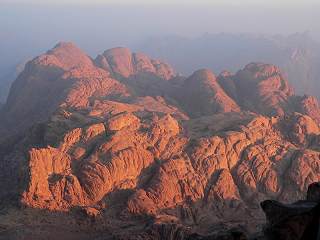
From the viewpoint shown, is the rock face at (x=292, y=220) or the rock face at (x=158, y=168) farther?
the rock face at (x=158, y=168)

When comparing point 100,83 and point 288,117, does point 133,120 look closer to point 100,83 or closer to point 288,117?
Result: point 288,117

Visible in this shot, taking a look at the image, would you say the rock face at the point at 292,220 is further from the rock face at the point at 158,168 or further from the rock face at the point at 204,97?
the rock face at the point at 204,97

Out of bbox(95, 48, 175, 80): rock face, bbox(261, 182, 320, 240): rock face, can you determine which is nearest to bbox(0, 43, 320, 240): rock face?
bbox(261, 182, 320, 240): rock face

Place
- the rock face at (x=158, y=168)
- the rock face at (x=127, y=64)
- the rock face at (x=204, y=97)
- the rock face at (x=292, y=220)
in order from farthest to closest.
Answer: the rock face at (x=127, y=64) < the rock face at (x=204, y=97) < the rock face at (x=158, y=168) < the rock face at (x=292, y=220)

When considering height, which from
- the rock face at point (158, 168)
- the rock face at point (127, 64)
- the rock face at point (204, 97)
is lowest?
the rock face at point (127, 64)

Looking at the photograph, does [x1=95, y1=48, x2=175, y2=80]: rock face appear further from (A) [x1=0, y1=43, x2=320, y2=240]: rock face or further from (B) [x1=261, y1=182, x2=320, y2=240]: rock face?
(B) [x1=261, y1=182, x2=320, y2=240]: rock face

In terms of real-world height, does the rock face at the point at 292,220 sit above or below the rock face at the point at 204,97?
above

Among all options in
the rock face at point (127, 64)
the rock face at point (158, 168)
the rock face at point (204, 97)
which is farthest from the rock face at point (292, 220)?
the rock face at point (127, 64)

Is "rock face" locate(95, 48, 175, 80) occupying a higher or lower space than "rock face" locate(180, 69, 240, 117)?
lower

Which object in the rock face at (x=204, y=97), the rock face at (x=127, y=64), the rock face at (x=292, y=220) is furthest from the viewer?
the rock face at (x=127, y=64)

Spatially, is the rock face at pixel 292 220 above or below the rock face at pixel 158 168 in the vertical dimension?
above

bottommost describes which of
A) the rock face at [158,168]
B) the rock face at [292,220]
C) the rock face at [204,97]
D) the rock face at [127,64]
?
the rock face at [127,64]

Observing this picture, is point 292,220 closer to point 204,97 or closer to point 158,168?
point 158,168

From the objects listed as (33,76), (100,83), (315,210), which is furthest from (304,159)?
(33,76)
